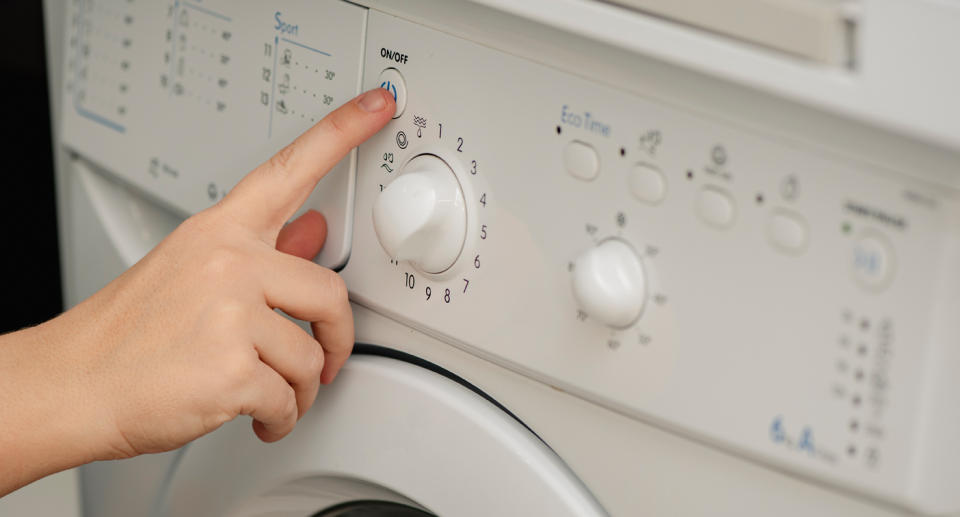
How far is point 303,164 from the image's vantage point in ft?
1.40

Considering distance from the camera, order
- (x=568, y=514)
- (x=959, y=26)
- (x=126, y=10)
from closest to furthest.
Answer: (x=959, y=26)
(x=568, y=514)
(x=126, y=10)

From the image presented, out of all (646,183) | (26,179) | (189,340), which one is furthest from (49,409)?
(26,179)

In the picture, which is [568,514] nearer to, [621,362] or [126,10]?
[621,362]

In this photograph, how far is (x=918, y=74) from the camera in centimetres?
28

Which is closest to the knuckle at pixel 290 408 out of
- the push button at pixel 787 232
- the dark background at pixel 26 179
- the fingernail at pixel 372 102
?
the fingernail at pixel 372 102

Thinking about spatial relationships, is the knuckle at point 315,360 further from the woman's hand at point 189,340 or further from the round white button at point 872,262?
the round white button at point 872,262

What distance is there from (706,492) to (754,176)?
130 millimetres

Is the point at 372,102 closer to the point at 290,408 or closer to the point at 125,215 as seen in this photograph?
the point at 290,408

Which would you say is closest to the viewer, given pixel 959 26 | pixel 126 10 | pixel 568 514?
pixel 959 26

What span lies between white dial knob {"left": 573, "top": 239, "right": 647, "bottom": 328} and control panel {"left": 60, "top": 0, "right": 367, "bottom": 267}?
0.51 ft

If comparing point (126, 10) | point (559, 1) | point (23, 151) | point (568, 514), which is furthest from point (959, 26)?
point (23, 151)

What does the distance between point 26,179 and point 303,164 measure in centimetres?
62

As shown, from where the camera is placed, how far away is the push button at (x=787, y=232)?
12.4 inches

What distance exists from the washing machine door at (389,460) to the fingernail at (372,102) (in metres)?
0.13
